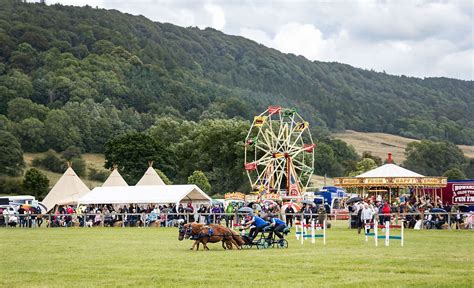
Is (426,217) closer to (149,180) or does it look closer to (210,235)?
(210,235)

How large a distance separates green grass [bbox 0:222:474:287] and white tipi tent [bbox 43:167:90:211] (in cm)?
3328

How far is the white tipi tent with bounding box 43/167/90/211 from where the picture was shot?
209 ft

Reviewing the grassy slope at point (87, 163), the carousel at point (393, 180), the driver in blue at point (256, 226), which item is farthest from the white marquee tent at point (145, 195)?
the grassy slope at point (87, 163)

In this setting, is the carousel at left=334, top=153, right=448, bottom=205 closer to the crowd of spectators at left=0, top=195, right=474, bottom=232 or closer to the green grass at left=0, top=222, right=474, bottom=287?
the crowd of spectators at left=0, top=195, right=474, bottom=232

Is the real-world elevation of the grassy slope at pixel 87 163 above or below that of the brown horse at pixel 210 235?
above

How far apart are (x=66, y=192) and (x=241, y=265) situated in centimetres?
4459

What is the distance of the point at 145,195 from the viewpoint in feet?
187

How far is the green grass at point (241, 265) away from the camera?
18.2 m

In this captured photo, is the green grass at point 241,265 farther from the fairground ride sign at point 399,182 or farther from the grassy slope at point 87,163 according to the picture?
the grassy slope at point 87,163

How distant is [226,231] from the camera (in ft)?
94.3

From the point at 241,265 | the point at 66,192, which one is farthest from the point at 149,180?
the point at 241,265

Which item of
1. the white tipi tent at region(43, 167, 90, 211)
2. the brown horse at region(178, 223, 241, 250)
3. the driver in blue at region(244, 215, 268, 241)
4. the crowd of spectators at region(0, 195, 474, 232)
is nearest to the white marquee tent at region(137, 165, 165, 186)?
the white tipi tent at region(43, 167, 90, 211)

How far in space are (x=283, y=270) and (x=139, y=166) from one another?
91.1 metres

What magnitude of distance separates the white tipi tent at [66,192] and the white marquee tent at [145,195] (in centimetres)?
526
